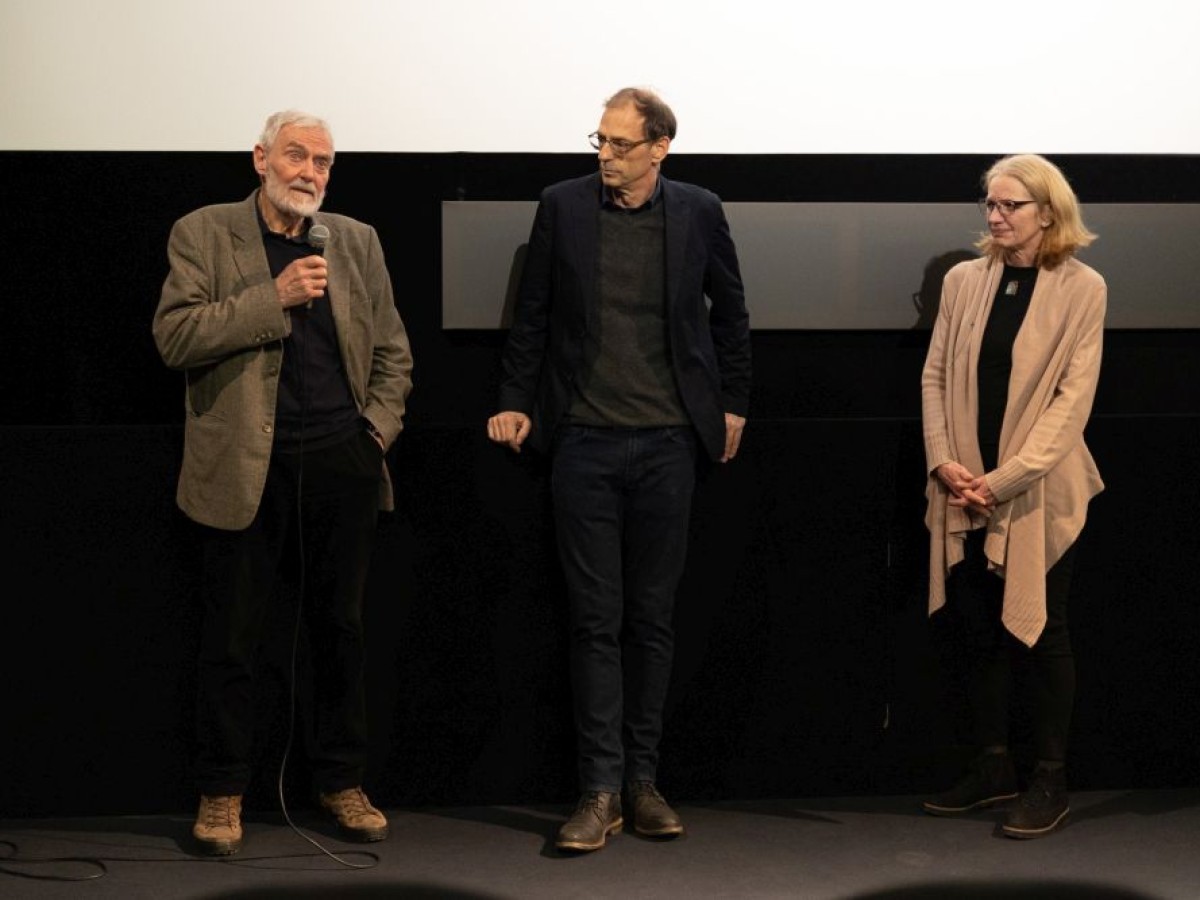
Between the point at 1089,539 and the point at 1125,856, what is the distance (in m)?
0.86

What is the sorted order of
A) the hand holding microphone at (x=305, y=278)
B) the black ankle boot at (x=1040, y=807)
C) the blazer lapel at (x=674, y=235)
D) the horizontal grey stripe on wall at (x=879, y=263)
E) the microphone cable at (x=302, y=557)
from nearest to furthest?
the hand holding microphone at (x=305, y=278), the microphone cable at (x=302, y=557), the blazer lapel at (x=674, y=235), the black ankle boot at (x=1040, y=807), the horizontal grey stripe on wall at (x=879, y=263)

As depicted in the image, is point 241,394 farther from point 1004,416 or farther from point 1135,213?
point 1135,213

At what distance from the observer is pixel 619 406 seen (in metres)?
3.92

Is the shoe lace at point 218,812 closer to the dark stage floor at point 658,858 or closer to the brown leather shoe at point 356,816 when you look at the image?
the dark stage floor at point 658,858

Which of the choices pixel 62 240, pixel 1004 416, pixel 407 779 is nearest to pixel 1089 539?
pixel 1004 416

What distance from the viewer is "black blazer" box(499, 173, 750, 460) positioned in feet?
12.8

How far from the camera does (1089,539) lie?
438 cm

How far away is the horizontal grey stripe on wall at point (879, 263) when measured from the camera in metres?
4.21

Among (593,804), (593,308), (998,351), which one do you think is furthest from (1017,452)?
(593,804)

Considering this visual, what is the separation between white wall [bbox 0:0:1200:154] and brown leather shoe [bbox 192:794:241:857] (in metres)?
1.57

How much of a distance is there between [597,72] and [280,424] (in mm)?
1203

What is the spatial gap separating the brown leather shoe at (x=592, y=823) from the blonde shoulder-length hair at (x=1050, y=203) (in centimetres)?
164

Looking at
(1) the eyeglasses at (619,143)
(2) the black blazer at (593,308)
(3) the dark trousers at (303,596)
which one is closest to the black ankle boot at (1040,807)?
(2) the black blazer at (593,308)

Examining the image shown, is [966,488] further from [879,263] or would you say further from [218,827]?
[218,827]
